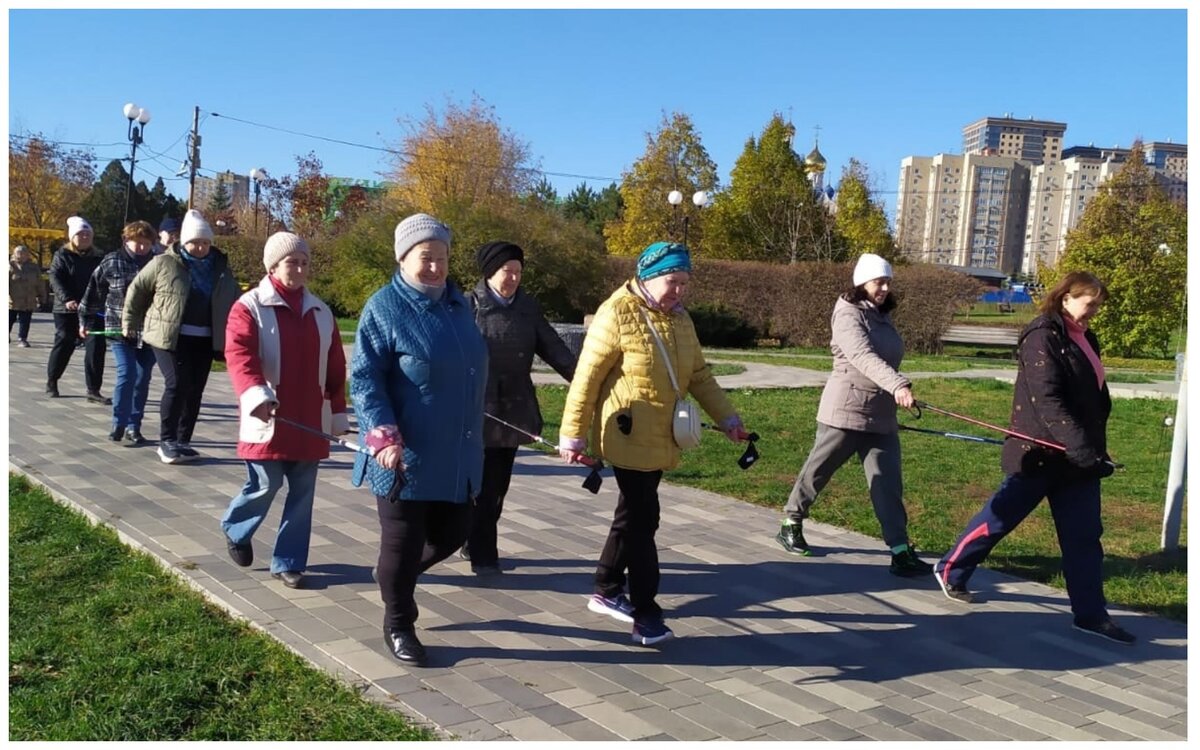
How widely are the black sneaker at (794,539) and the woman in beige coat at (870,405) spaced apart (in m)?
0.39

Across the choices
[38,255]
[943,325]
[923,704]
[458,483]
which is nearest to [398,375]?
[458,483]

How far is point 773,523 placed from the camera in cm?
653

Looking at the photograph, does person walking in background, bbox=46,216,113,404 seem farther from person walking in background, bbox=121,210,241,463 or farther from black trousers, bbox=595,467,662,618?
black trousers, bbox=595,467,662,618

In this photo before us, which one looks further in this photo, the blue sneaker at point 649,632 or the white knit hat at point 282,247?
the white knit hat at point 282,247

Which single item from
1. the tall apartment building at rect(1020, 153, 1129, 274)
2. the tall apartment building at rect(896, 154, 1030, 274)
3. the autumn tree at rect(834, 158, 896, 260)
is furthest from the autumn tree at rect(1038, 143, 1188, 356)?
the tall apartment building at rect(1020, 153, 1129, 274)

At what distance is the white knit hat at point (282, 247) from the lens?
15.4 ft

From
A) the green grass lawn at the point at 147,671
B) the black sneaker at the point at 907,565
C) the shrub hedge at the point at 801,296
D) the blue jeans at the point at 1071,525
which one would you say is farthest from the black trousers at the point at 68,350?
the shrub hedge at the point at 801,296

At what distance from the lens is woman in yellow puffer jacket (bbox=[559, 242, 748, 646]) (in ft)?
13.8

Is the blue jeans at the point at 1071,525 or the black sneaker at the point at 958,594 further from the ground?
the blue jeans at the point at 1071,525

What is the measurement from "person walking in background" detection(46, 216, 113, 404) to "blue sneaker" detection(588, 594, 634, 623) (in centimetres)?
723

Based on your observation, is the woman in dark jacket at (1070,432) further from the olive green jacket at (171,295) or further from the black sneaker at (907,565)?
the olive green jacket at (171,295)

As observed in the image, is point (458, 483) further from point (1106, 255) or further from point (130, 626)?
point (1106, 255)

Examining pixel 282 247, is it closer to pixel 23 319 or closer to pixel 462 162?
pixel 23 319

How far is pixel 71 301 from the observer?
10.4 meters
